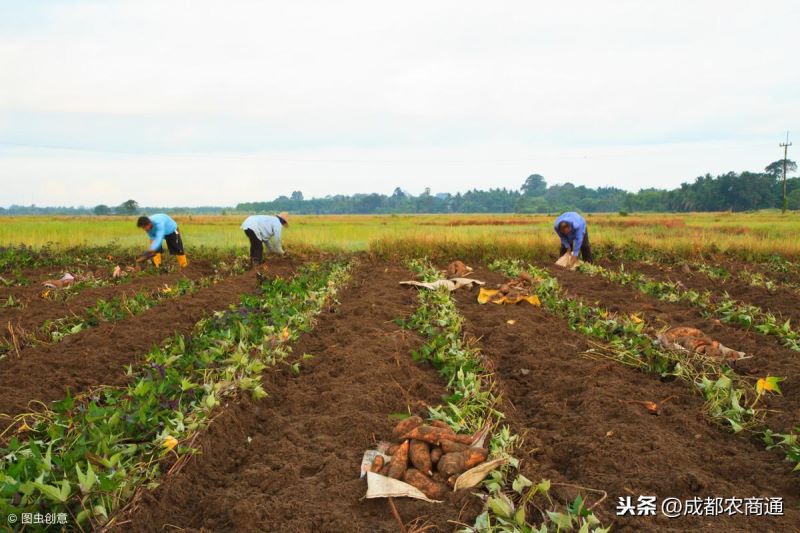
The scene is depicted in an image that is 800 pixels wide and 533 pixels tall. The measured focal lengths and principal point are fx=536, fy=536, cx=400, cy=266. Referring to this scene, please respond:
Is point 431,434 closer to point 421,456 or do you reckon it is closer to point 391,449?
point 421,456

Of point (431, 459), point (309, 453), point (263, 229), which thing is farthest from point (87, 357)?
point (263, 229)

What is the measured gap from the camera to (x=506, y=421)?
145 inches

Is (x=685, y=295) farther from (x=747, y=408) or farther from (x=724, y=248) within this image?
(x=724, y=248)

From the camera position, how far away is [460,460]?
288 cm

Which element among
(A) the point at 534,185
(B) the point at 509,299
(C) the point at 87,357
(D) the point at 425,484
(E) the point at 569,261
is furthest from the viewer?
(A) the point at 534,185

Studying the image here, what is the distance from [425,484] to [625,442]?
138cm

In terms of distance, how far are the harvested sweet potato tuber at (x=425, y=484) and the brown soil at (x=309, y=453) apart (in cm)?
9

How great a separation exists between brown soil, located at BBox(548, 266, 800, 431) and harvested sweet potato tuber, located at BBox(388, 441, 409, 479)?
250 centimetres

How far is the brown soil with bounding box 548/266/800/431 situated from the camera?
3.95 m

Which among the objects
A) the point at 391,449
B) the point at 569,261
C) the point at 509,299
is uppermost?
the point at 569,261

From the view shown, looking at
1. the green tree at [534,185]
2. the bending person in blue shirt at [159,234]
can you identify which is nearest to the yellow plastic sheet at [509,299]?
the bending person in blue shirt at [159,234]

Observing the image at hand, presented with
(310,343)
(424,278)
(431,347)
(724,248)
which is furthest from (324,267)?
(724,248)

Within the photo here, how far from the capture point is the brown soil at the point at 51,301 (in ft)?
21.2

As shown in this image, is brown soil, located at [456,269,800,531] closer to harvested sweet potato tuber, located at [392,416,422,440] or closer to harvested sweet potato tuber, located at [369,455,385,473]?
harvested sweet potato tuber, located at [392,416,422,440]
